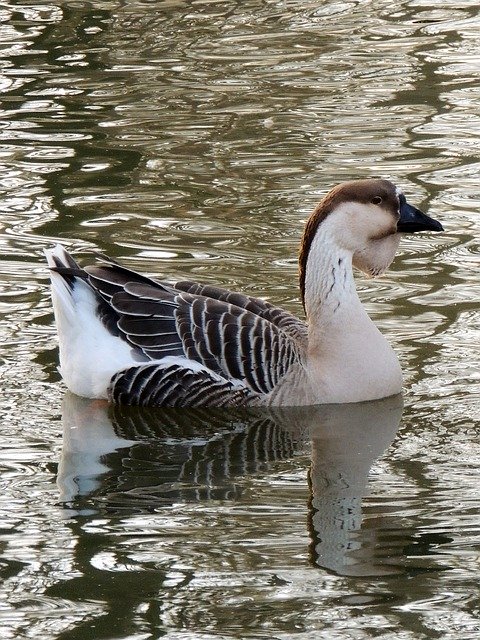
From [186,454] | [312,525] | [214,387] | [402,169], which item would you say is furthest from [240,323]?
[402,169]

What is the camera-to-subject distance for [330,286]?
358 inches

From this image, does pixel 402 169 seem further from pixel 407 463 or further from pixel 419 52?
pixel 407 463

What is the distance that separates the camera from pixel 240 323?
890cm

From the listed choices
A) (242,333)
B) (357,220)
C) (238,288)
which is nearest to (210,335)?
(242,333)

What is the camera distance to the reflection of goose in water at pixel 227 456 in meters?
7.20

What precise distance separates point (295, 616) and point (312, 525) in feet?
3.51

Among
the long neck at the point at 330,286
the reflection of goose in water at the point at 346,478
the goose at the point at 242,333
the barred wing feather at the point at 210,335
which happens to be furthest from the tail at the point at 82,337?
the reflection of goose in water at the point at 346,478

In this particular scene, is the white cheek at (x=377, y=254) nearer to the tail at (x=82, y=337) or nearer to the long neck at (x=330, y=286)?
the long neck at (x=330, y=286)

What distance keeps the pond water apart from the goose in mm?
155

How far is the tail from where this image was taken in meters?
9.02

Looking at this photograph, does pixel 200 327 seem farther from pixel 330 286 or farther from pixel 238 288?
pixel 238 288

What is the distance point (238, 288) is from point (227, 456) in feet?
8.19

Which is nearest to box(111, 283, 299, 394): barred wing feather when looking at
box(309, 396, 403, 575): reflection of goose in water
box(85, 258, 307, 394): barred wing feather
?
box(85, 258, 307, 394): barred wing feather

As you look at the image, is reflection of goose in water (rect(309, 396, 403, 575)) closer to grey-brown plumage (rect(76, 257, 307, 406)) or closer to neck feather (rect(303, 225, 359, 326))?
grey-brown plumage (rect(76, 257, 307, 406))
